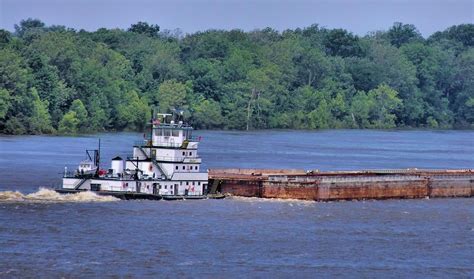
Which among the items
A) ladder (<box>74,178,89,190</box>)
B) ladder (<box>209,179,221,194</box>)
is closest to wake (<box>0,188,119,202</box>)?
ladder (<box>74,178,89,190</box>)

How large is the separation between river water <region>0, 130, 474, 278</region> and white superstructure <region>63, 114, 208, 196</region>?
1626mm

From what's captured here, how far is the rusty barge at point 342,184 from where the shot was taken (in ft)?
323

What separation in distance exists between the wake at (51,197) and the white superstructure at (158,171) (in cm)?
96

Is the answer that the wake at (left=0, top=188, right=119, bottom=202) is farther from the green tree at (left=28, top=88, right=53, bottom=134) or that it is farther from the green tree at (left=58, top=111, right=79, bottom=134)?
the green tree at (left=58, top=111, right=79, bottom=134)

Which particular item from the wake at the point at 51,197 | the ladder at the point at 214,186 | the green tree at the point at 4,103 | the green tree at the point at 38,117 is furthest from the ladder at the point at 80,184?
the green tree at the point at 38,117

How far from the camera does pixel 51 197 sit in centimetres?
9125

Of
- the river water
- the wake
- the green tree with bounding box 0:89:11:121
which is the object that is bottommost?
the river water

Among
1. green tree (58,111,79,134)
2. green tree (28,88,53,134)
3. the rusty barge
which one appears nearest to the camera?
the rusty barge

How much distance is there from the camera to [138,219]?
8400cm

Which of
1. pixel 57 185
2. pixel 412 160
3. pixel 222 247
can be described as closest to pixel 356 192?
pixel 57 185

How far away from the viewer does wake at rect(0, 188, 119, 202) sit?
9031cm

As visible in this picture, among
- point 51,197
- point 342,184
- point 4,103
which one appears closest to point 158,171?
point 51,197

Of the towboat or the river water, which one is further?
the towboat

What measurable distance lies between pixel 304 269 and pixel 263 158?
7415 cm
